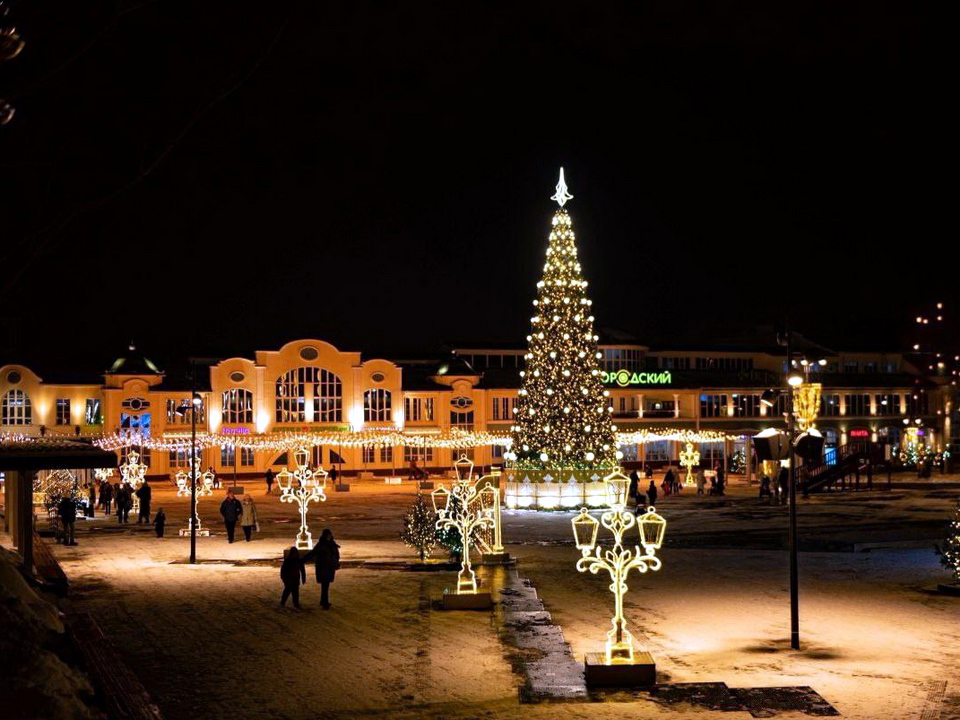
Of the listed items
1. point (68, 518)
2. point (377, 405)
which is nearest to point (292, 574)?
point (68, 518)

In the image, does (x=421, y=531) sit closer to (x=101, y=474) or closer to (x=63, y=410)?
(x=101, y=474)

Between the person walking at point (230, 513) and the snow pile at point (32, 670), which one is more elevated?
the snow pile at point (32, 670)

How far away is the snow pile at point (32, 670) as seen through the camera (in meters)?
6.53

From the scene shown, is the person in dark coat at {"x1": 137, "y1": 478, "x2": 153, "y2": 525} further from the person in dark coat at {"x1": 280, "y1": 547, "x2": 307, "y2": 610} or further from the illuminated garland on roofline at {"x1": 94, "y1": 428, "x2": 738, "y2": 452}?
the person in dark coat at {"x1": 280, "y1": 547, "x2": 307, "y2": 610}

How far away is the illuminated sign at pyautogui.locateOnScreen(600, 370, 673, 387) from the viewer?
62.1 meters

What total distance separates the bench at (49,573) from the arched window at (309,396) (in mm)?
33711

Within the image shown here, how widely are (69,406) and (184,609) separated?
4100 centimetres

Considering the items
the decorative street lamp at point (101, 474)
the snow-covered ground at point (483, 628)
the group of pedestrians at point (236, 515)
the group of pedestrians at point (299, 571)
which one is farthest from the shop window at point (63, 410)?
the group of pedestrians at point (299, 571)

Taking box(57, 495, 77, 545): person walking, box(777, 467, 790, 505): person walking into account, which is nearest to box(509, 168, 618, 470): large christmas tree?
box(777, 467, 790, 505): person walking

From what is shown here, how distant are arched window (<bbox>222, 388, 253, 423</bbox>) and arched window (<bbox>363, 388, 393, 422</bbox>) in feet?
20.6

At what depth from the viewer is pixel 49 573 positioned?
17.7 m

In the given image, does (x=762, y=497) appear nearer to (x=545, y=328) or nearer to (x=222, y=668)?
(x=545, y=328)

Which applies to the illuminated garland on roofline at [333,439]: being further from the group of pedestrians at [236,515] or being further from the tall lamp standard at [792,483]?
the tall lamp standard at [792,483]

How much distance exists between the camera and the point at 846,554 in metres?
24.9
